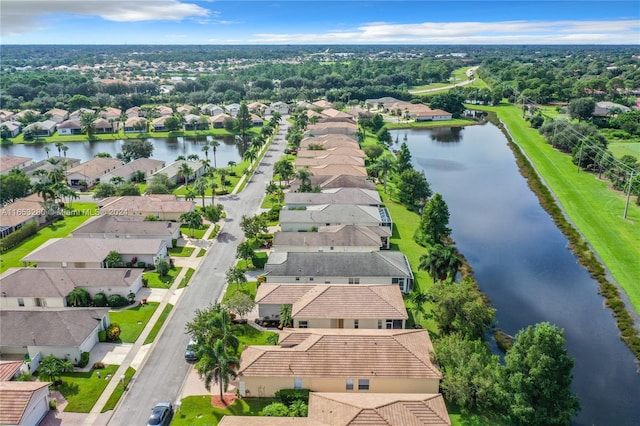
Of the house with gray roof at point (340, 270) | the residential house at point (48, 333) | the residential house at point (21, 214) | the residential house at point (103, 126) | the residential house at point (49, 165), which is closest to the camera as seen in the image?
the residential house at point (48, 333)

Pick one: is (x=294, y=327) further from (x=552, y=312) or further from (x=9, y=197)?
(x=9, y=197)

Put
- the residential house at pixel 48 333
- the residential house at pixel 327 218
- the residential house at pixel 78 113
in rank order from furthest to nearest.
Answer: the residential house at pixel 78 113 → the residential house at pixel 327 218 → the residential house at pixel 48 333

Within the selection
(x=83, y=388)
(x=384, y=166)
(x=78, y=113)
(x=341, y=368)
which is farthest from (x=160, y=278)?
(x=78, y=113)

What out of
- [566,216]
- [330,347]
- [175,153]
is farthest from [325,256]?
[175,153]

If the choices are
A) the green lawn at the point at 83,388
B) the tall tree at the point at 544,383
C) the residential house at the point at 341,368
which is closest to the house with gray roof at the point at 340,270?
the residential house at the point at 341,368

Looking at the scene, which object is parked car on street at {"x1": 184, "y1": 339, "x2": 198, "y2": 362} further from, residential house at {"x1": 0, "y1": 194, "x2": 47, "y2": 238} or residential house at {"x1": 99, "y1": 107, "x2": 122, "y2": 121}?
residential house at {"x1": 99, "y1": 107, "x2": 122, "y2": 121}

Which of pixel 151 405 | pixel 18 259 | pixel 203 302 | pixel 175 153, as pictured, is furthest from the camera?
pixel 175 153

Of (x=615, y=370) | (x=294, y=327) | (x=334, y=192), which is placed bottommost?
(x=615, y=370)

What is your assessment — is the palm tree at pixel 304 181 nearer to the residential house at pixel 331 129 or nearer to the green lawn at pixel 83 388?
the green lawn at pixel 83 388
